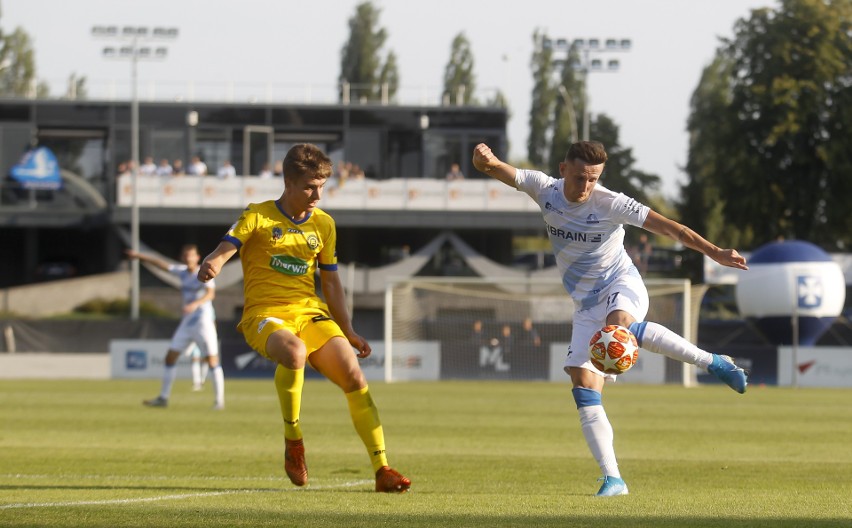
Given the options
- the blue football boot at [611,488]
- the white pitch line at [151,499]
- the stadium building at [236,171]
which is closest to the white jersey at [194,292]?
the white pitch line at [151,499]

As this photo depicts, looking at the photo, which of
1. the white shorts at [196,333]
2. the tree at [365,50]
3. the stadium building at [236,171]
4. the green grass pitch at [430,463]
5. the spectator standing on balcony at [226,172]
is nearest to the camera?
the green grass pitch at [430,463]

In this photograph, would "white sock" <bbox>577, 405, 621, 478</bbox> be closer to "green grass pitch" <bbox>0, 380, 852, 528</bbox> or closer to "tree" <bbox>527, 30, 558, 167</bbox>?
"green grass pitch" <bbox>0, 380, 852, 528</bbox>

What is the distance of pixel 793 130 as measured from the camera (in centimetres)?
5500

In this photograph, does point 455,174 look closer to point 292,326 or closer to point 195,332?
point 195,332

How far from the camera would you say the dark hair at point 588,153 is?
8.91m

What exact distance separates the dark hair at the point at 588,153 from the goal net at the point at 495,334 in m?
22.6

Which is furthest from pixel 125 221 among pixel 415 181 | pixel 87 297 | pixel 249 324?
pixel 249 324

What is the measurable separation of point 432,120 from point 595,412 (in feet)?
158

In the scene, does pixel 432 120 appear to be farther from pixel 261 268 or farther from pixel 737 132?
pixel 261 268

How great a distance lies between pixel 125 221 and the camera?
167ft

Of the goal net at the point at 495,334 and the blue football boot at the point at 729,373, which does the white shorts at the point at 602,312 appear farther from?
the goal net at the point at 495,334

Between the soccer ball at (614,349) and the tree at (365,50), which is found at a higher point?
the tree at (365,50)

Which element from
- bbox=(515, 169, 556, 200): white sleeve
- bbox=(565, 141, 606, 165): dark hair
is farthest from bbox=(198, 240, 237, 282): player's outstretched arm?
bbox=(565, 141, 606, 165): dark hair

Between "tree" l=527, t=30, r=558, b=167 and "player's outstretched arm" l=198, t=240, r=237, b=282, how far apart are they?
77.0m
